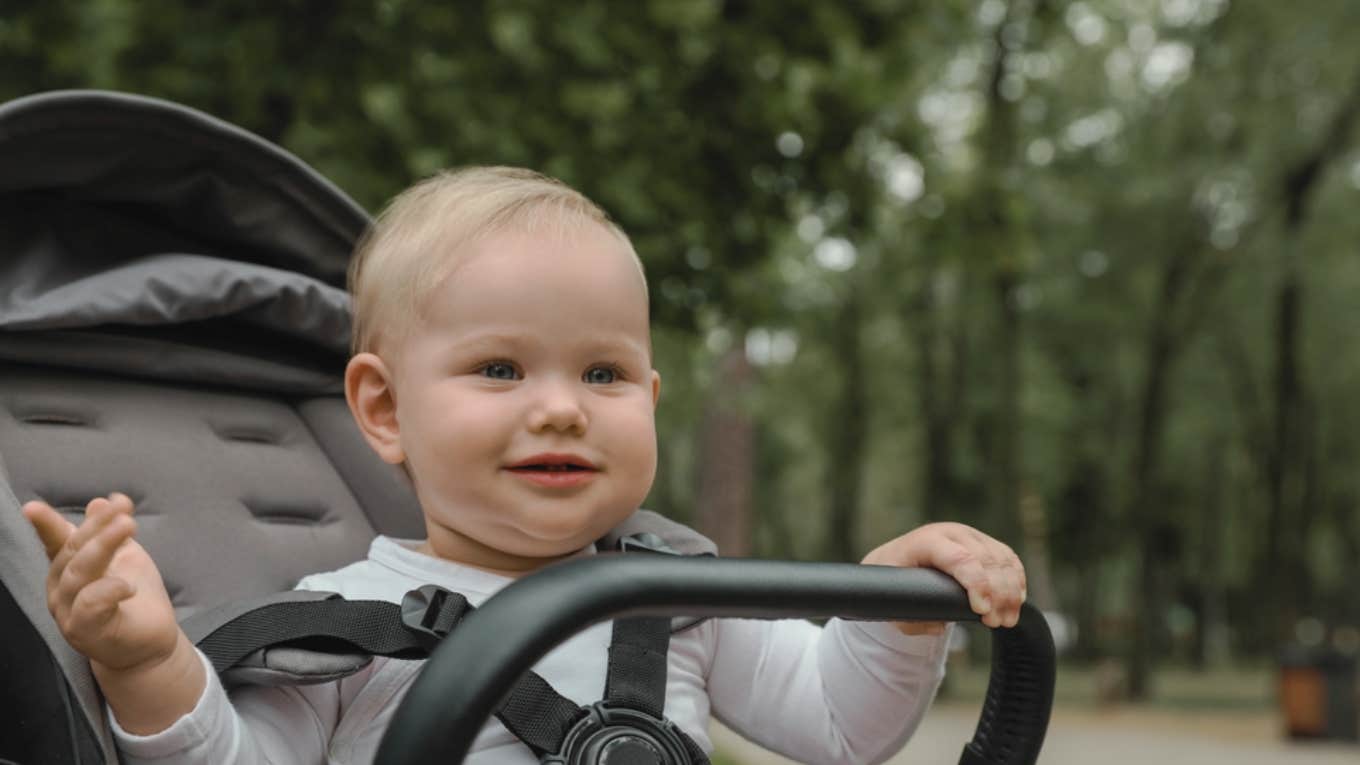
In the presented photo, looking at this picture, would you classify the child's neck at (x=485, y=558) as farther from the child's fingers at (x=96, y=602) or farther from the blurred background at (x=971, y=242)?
the blurred background at (x=971, y=242)

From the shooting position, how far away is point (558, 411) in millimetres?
1638

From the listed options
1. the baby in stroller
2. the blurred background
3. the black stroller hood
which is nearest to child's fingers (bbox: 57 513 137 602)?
the baby in stroller

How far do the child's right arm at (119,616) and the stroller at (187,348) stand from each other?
23 centimetres

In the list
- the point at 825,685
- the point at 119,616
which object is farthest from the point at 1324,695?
the point at 119,616

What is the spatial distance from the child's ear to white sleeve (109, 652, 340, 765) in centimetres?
29

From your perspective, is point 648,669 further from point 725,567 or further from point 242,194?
point 242,194

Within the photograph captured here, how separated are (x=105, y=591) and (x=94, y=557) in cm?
4

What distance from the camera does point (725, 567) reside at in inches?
47.6

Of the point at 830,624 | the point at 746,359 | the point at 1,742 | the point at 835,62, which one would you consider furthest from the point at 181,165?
the point at 746,359

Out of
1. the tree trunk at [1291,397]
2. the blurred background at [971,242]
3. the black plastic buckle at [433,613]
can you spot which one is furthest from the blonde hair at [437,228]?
the tree trunk at [1291,397]

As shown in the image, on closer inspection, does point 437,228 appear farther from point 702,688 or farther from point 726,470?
point 726,470

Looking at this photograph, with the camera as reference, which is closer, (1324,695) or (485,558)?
(485,558)

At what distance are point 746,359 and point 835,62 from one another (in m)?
7.47

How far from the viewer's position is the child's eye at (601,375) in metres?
1.74
